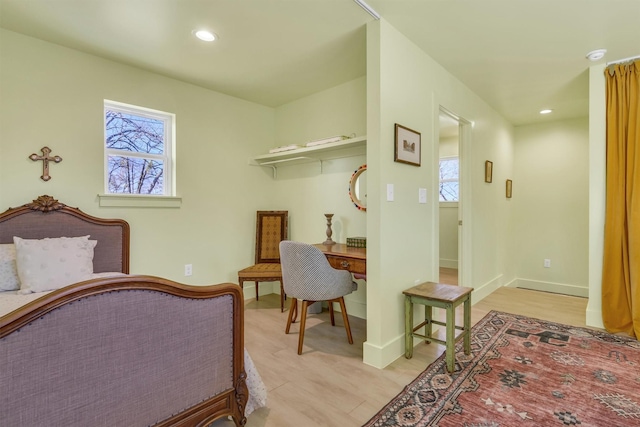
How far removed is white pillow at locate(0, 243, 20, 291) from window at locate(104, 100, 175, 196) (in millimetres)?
865

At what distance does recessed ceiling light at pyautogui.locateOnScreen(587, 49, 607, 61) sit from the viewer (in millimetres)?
2555

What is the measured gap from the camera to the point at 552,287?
4355 millimetres

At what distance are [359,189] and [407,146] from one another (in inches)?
Result: 35.2

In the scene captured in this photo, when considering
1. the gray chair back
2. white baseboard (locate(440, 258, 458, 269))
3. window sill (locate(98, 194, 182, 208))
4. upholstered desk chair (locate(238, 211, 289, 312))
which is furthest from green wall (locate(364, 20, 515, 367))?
white baseboard (locate(440, 258, 458, 269))

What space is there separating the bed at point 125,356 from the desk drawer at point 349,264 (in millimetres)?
1075

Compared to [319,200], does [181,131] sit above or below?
above

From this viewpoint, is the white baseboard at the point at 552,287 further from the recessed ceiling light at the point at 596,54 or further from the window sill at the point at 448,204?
the recessed ceiling light at the point at 596,54

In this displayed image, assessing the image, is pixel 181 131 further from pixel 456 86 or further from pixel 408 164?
pixel 456 86

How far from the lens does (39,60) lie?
2.44 metres

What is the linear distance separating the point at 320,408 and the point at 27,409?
128cm

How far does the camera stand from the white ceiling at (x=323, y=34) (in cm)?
202

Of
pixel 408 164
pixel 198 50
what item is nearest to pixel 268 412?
pixel 408 164

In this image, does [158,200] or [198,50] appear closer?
[198,50]

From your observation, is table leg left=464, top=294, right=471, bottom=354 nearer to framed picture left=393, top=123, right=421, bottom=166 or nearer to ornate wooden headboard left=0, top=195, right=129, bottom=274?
framed picture left=393, top=123, right=421, bottom=166
